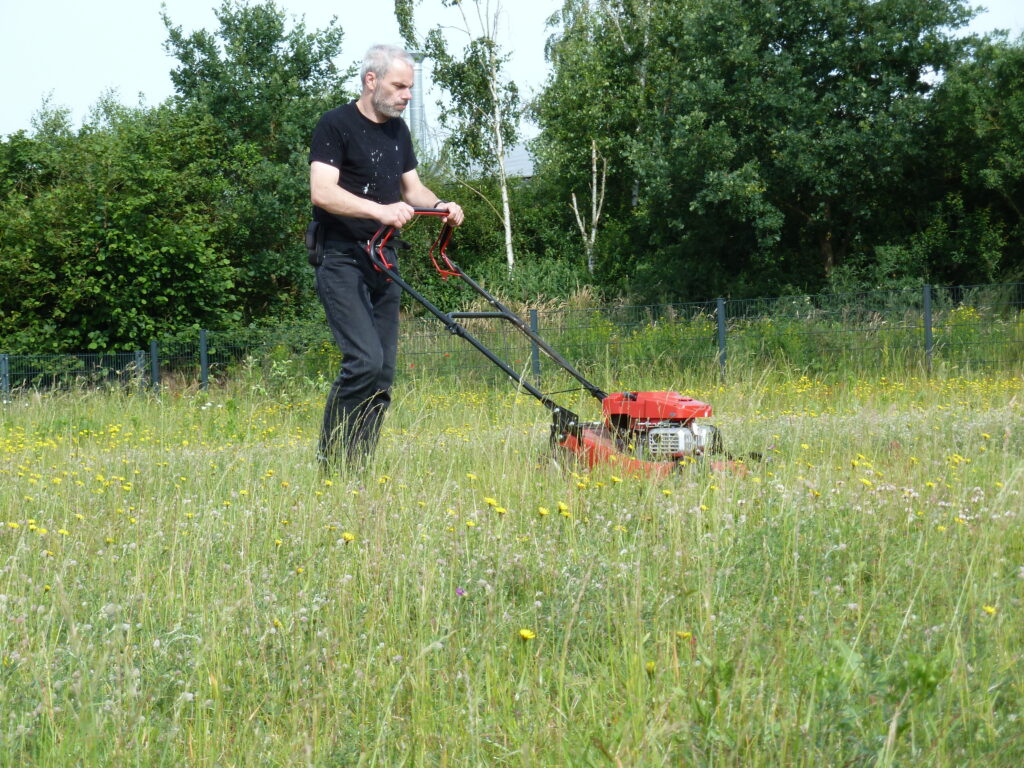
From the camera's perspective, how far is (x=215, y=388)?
13.0 meters

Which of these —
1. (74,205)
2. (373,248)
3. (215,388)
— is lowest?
(215,388)

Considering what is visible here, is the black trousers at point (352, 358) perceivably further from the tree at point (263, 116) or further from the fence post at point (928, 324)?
the tree at point (263, 116)

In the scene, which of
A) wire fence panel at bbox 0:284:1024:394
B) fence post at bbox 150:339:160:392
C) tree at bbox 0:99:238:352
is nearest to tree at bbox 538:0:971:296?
wire fence panel at bbox 0:284:1024:394

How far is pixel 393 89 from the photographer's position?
4.63 meters

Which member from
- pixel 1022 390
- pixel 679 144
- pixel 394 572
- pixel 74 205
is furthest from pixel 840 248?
pixel 394 572

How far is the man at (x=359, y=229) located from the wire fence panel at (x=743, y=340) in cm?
605

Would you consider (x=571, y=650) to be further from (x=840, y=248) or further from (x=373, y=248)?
(x=840, y=248)

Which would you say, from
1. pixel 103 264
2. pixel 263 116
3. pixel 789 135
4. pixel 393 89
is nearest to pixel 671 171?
pixel 789 135

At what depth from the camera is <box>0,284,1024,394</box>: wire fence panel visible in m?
11.4

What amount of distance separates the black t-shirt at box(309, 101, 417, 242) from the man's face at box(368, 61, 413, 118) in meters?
0.15

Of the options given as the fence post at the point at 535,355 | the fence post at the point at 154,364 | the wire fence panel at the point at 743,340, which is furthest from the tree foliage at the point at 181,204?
the fence post at the point at 535,355

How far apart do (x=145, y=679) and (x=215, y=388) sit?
11.4 metres

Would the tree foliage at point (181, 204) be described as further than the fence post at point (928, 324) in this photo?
Yes

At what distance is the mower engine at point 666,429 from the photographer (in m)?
4.21
